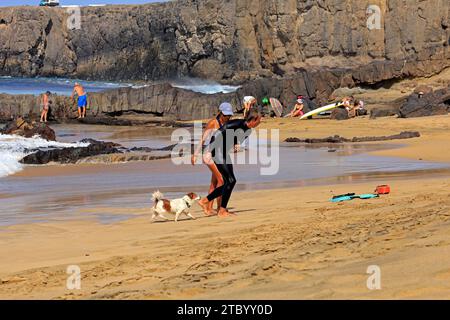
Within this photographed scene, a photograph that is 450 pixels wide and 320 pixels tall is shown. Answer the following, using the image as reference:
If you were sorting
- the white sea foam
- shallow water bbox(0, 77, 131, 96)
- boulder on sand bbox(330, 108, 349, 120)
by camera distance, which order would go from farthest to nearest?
shallow water bbox(0, 77, 131, 96), boulder on sand bbox(330, 108, 349, 120), the white sea foam

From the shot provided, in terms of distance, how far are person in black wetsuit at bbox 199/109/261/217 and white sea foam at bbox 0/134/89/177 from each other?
6967 mm

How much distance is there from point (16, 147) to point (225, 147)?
1206cm

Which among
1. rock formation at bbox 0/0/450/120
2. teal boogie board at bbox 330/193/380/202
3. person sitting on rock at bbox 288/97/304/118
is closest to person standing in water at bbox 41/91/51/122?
rock formation at bbox 0/0/450/120

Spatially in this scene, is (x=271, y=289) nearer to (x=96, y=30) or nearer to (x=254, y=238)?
(x=254, y=238)

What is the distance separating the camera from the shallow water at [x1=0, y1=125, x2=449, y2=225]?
35.3 ft

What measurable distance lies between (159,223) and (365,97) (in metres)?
22.8

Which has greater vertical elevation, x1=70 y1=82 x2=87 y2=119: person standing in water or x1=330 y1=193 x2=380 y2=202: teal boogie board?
x1=70 y1=82 x2=87 y2=119: person standing in water

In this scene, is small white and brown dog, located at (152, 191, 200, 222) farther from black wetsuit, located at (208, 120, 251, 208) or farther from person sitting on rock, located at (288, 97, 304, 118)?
person sitting on rock, located at (288, 97, 304, 118)

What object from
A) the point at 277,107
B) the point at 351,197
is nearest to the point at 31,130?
the point at 277,107

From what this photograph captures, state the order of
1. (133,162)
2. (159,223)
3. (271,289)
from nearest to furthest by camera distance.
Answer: (271,289) → (159,223) → (133,162)

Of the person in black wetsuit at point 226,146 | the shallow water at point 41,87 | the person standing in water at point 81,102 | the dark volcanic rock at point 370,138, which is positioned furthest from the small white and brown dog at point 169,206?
the shallow water at point 41,87

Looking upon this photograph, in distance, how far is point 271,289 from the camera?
16.3 ft

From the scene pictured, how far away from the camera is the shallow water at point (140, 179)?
10.8 m
